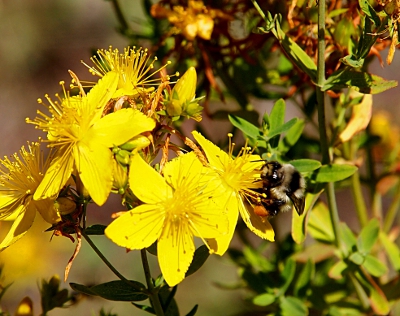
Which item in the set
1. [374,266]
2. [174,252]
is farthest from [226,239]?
[374,266]

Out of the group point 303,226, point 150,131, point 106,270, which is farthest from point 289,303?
point 106,270

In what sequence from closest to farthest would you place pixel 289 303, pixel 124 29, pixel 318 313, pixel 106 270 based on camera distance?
pixel 289 303
pixel 124 29
pixel 318 313
pixel 106 270

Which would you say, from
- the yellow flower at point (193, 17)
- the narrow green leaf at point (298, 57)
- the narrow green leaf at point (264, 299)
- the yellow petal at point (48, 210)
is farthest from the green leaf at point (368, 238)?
the yellow petal at point (48, 210)

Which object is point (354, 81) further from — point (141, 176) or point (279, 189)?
point (141, 176)

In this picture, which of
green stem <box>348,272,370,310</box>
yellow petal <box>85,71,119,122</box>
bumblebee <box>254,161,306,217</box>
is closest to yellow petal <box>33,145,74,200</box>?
yellow petal <box>85,71,119,122</box>

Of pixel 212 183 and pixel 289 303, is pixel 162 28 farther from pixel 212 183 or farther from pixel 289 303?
pixel 289 303

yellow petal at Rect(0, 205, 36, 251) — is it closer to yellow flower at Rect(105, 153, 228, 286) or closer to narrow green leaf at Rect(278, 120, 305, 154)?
yellow flower at Rect(105, 153, 228, 286)
